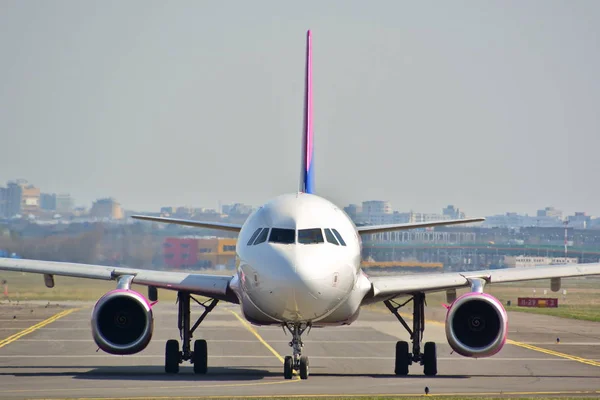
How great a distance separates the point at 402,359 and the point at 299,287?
643cm

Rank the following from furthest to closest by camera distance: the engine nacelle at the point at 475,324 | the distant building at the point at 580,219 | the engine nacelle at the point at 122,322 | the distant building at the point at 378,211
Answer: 1. the distant building at the point at 580,219
2. the distant building at the point at 378,211
3. the engine nacelle at the point at 475,324
4. the engine nacelle at the point at 122,322

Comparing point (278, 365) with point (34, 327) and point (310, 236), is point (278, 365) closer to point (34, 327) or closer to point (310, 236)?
point (310, 236)

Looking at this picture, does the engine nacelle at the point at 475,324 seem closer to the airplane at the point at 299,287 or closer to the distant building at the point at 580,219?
the airplane at the point at 299,287

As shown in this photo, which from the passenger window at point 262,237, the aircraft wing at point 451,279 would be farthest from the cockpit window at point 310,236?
the aircraft wing at point 451,279

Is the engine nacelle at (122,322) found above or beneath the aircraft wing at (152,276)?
beneath

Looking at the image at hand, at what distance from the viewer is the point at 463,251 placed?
285 feet

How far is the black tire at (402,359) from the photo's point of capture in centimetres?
2702

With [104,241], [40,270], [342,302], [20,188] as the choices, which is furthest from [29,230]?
[20,188]

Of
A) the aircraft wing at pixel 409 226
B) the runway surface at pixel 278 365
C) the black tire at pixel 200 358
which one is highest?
the aircraft wing at pixel 409 226

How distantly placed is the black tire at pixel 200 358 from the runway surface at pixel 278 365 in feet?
1.11

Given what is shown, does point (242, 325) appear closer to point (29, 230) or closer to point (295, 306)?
point (295, 306)

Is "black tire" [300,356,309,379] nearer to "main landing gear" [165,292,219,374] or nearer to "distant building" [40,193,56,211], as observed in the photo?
"main landing gear" [165,292,219,374]

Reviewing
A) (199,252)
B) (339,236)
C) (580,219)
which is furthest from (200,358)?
(580,219)

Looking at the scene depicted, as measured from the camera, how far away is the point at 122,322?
25.3 m
